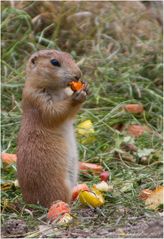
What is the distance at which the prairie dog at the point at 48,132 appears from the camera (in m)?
5.44

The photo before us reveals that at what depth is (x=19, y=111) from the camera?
7.67 meters

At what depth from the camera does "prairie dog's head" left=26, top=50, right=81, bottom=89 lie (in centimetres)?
554

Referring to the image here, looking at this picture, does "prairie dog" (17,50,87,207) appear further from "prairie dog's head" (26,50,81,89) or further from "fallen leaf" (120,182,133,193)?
"fallen leaf" (120,182,133,193)

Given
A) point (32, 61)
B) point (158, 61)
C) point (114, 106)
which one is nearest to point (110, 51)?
point (158, 61)

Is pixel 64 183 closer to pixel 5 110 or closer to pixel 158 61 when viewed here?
pixel 5 110

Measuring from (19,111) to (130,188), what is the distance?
6.95 ft

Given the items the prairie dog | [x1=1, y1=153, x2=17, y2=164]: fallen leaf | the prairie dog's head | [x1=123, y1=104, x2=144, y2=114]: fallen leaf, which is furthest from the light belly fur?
[x1=123, y1=104, x2=144, y2=114]: fallen leaf

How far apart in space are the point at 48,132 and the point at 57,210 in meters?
0.69

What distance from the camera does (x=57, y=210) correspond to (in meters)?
5.07

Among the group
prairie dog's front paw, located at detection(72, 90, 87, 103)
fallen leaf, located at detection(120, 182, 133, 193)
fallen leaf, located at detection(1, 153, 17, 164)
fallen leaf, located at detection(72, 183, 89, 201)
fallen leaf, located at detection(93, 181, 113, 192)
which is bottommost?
fallen leaf, located at detection(1, 153, 17, 164)

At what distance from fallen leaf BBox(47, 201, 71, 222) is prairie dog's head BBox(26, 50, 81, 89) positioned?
35.2 inches

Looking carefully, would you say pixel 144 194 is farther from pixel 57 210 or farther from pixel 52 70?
pixel 52 70

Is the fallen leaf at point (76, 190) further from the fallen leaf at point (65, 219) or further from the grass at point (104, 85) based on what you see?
the fallen leaf at point (65, 219)

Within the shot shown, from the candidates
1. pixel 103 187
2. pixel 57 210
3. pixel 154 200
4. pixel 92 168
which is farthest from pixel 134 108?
pixel 57 210
